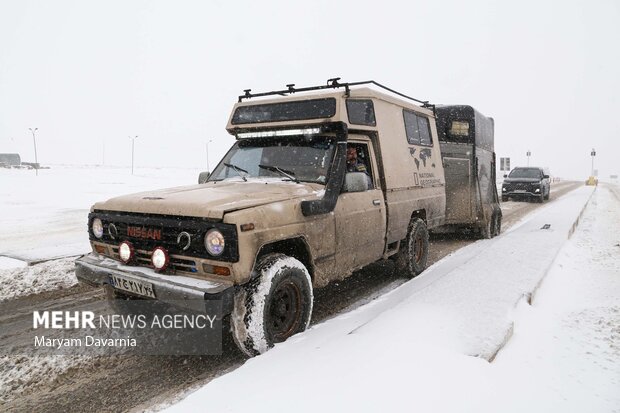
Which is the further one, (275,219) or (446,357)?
(275,219)

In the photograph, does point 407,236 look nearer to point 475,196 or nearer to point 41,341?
point 475,196

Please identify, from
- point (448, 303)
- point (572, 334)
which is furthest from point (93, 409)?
point (572, 334)

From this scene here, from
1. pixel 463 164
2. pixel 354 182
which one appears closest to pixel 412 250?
pixel 354 182

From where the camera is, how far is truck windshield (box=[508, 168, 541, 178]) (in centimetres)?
2273

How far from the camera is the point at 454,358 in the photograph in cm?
311

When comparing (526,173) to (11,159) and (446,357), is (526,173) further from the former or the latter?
(11,159)

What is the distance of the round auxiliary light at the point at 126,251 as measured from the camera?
383 centimetres

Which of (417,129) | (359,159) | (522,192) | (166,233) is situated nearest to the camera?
(166,233)

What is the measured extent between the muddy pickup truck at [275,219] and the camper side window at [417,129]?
0.07 metres

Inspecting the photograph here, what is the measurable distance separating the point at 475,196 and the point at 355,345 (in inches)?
275

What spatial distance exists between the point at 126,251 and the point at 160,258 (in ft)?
1.53

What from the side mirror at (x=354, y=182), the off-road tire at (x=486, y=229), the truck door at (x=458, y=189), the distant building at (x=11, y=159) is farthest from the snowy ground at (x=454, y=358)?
the distant building at (x=11, y=159)

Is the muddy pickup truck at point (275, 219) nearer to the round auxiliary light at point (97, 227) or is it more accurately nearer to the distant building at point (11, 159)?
the round auxiliary light at point (97, 227)

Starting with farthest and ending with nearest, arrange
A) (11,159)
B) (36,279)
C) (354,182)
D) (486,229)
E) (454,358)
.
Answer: (11,159)
(486,229)
(36,279)
(354,182)
(454,358)
